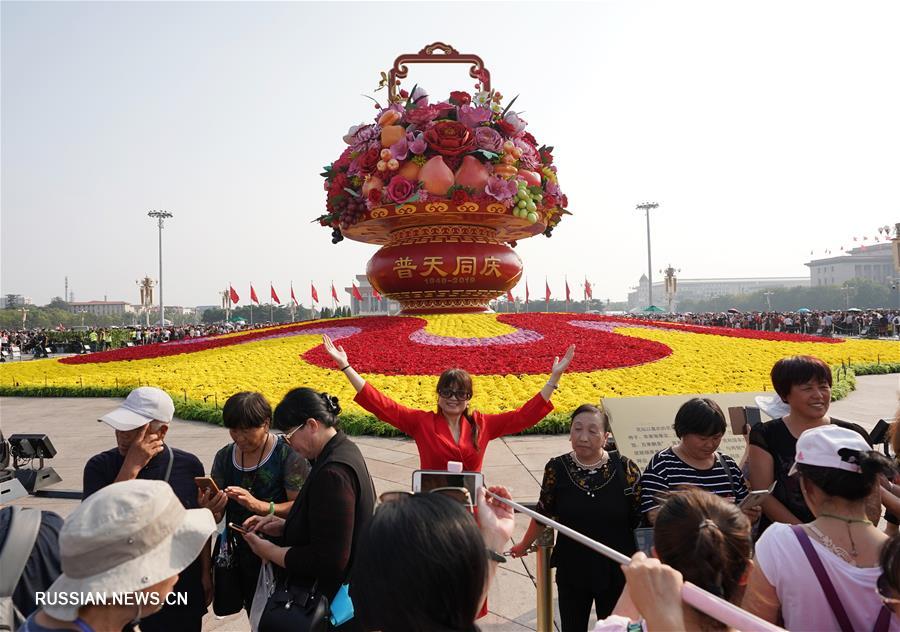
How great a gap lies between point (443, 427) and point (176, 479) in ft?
4.71

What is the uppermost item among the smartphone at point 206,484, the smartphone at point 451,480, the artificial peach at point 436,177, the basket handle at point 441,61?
the basket handle at point 441,61

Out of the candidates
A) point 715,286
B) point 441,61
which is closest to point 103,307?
point 441,61

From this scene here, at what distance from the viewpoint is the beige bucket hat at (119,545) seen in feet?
4.84

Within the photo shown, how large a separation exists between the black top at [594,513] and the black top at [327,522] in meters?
1.03

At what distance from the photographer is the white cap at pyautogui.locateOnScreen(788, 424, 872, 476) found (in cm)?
189

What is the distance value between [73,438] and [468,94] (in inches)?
513

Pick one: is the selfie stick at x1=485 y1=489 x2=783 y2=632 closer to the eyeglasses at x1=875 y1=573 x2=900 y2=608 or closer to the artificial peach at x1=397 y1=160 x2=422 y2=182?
the eyeglasses at x1=875 y1=573 x2=900 y2=608

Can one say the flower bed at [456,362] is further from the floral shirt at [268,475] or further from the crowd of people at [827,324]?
the crowd of people at [827,324]

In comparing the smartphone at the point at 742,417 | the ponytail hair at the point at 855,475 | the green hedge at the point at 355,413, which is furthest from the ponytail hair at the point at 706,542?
the green hedge at the point at 355,413

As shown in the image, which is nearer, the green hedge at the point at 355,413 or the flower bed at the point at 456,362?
the green hedge at the point at 355,413

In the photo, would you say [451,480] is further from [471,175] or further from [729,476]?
[471,175]

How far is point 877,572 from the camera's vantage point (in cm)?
176

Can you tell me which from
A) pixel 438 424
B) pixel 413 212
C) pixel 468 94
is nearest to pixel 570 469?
pixel 438 424

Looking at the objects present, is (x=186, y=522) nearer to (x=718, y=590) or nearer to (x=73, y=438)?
(x=718, y=590)
